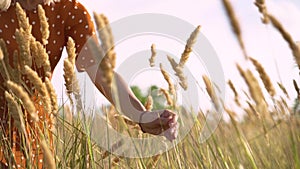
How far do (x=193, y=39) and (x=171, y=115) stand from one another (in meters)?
0.27

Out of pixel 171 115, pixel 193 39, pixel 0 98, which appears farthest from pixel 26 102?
pixel 0 98

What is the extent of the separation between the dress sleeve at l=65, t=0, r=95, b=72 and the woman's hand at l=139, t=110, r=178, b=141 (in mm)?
407

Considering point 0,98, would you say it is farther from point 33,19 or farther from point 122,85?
point 122,85

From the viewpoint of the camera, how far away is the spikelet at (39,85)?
41.8 inches

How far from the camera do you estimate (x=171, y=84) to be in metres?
1.52

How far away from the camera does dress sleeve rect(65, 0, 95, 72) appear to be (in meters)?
1.90

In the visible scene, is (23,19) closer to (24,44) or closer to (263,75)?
(24,44)

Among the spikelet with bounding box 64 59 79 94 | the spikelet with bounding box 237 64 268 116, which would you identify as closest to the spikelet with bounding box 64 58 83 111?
the spikelet with bounding box 64 59 79 94

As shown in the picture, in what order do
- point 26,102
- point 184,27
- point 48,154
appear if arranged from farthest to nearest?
point 184,27, point 26,102, point 48,154

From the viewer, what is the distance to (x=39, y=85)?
108 cm

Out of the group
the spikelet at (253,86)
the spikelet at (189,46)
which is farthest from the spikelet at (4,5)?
the spikelet at (253,86)

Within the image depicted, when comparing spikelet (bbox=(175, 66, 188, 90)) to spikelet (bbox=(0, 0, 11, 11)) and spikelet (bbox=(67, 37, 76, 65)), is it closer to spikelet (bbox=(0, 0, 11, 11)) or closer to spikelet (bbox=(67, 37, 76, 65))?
spikelet (bbox=(67, 37, 76, 65))

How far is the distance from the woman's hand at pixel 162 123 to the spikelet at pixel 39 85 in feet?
1.32

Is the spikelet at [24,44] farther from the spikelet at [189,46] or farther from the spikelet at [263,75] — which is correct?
the spikelet at [263,75]
